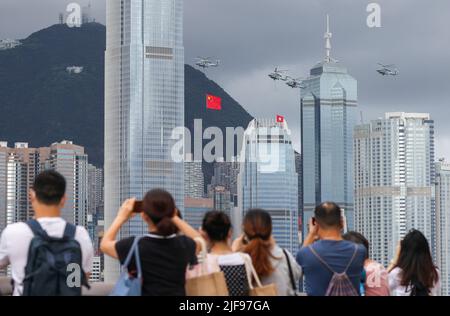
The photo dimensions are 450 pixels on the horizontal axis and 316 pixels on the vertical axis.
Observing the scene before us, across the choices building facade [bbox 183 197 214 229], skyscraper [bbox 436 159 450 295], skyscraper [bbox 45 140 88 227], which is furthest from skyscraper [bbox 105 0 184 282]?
skyscraper [bbox 436 159 450 295]

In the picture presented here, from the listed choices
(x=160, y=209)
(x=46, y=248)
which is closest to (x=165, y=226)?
(x=160, y=209)

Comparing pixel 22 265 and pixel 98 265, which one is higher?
pixel 22 265

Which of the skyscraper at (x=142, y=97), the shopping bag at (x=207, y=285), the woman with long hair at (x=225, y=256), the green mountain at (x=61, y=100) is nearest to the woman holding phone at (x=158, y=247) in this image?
the shopping bag at (x=207, y=285)

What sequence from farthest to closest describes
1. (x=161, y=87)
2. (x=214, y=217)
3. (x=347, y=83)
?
(x=347, y=83)
(x=161, y=87)
(x=214, y=217)

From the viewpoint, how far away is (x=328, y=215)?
7160 mm

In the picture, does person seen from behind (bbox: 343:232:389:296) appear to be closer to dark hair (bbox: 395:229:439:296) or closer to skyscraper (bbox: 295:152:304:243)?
dark hair (bbox: 395:229:439:296)

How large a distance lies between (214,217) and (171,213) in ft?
1.77

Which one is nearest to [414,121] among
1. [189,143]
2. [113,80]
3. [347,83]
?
[347,83]

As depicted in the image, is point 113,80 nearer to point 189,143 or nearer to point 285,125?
point 189,143

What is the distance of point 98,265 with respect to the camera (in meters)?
128

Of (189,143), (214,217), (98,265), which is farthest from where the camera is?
(189,143)

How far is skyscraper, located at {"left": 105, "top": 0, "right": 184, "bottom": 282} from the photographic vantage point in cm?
14012

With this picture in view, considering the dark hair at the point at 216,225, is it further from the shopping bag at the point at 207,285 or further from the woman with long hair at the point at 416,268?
the woman with long hair at the point at 416,268

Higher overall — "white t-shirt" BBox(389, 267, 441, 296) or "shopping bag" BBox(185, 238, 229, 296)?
"shopping bag" BBox(185, 238, 229, 296)
